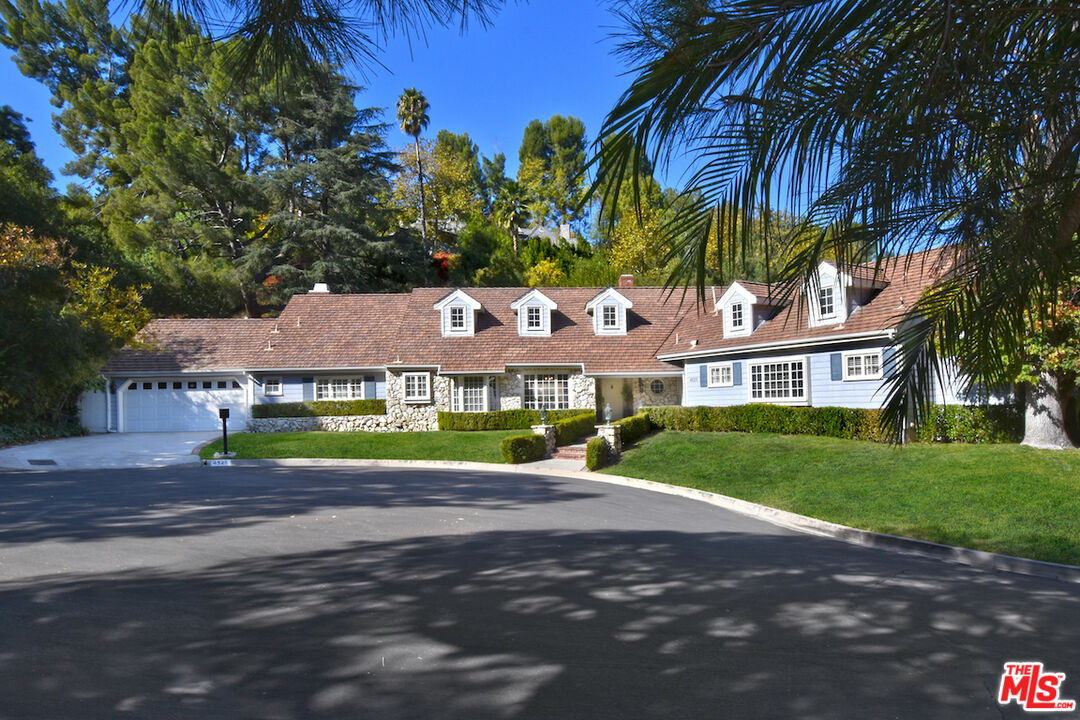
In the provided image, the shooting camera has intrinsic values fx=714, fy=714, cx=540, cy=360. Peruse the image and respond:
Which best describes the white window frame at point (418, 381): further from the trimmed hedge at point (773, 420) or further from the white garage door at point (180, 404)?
the trimmed hedge at point (773, 420)

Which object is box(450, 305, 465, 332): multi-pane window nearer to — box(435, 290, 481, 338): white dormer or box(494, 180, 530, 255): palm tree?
box(435, 290, 481, 338): white dormer

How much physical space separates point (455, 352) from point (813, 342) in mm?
13764

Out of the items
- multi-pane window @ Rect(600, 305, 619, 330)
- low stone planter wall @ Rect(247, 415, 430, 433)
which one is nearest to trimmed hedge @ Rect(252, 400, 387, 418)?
low stone planter wall @ Rect(247, 415, 430, 433)

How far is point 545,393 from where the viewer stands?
94.9 ft

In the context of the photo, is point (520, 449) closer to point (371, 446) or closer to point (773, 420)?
point (371, 446)

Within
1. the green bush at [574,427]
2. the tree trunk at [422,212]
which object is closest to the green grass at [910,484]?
the green bush at [574,427]

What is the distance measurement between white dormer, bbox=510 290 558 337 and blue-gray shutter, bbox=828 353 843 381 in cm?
1197

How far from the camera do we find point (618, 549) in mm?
8891

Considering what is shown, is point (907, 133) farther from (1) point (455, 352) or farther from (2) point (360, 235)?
(2) point (360, 235)

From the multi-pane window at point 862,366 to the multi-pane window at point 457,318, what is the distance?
15.3 meters

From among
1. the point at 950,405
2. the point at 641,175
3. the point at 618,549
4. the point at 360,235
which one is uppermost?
the point at 360,235

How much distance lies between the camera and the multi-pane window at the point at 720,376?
25.4 metres

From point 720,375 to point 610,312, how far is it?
649cm

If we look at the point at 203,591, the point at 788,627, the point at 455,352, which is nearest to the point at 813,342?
the point at 455,352
